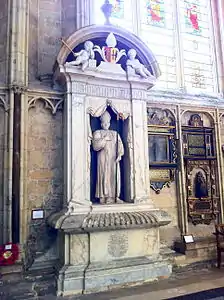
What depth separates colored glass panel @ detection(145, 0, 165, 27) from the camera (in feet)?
19.1

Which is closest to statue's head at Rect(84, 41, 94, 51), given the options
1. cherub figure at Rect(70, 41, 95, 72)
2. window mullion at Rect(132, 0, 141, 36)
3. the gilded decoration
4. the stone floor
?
cherub figure at Rect(70, 41, 95, 72)

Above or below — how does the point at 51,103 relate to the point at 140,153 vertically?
above

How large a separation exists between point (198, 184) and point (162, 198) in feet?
2.50

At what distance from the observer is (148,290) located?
334cm

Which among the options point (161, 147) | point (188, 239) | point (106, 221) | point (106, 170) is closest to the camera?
point (106, 221)

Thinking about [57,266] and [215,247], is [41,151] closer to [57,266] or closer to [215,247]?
[57,266]

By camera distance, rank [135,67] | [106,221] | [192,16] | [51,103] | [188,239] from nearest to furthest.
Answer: [106,221] → [51,103] → [135,67] → [188,239] → [192,16]

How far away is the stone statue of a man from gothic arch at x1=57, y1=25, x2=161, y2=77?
1127 mm

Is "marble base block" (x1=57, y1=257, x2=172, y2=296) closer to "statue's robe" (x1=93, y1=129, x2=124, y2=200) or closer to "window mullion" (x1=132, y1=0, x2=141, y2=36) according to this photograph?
"statue's robe" (x1=93, y1=129, x2=124, y2=200)

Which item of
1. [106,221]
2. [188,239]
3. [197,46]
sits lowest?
[188,239]

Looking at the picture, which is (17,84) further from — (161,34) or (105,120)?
(161,34)

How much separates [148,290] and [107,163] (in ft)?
5.65

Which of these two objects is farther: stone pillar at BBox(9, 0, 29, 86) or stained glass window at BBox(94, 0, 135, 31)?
stained glass window at BBox(94, 0, 135, 31)

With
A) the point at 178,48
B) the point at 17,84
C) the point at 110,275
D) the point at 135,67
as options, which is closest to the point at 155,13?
the point at 178,48
